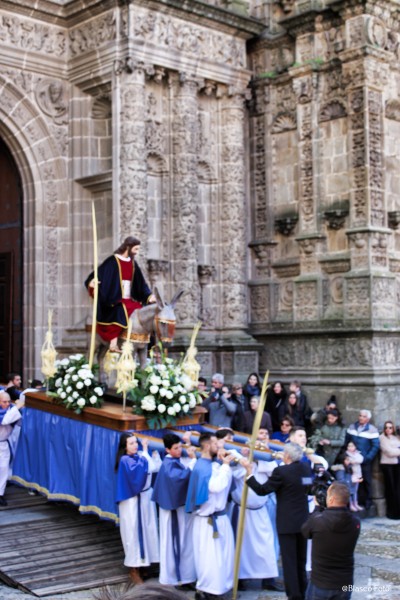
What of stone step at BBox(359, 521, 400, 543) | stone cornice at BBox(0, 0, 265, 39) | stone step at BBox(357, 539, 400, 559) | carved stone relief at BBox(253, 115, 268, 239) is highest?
stone cornice at BBox(0, 0, 265, 39)

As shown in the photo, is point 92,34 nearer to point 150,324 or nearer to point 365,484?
point 150,324

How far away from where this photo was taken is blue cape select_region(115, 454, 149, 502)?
990 cm

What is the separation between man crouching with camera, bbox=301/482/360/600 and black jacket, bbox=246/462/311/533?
1511 millimetres

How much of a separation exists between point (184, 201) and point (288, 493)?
28.8 feet

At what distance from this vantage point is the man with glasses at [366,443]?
1420cm

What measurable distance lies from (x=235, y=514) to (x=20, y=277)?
814cm

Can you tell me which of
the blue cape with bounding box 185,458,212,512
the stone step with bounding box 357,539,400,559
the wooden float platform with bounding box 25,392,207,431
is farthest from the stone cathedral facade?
the blue cape with bounding box 185,458,212,512

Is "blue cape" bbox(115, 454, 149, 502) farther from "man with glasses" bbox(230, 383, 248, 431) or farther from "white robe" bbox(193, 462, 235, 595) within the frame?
"man with glasses" bbox(230, 383, 248, 431)

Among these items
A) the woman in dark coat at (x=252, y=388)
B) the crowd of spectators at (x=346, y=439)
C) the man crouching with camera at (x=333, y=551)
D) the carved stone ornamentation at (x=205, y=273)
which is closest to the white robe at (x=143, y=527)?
the man crouching with camera at (x=333, y=551)

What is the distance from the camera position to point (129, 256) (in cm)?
1235

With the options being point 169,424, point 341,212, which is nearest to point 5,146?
point 341,212

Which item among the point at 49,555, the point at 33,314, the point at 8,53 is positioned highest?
the point at 8,53

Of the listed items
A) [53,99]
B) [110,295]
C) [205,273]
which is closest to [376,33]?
[205,273]

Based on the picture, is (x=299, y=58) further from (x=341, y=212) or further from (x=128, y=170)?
(x=128, y=170)
